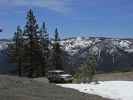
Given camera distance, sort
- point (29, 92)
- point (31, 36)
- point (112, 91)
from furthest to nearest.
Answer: point (31, 36) → point (112, 91) → point (29, 92)

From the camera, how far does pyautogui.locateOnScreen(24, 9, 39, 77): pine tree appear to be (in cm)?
7031

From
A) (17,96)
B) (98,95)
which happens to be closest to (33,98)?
(17,96)

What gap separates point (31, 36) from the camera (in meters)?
71.1

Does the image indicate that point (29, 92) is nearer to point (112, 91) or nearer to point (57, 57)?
point (112, 91)

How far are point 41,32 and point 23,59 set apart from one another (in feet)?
31.5

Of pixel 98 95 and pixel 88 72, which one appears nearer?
pixel 98 95

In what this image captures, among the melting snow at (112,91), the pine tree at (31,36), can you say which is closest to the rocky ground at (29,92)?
the melting snow at (112,91)

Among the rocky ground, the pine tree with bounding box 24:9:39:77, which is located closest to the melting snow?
the rocky ground

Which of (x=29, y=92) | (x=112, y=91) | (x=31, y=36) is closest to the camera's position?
(x=29, y=92)

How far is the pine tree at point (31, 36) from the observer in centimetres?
7031

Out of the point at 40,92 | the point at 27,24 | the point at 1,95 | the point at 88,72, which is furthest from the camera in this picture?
the point at 27,24

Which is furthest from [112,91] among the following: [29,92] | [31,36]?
[31,36]

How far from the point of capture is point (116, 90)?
86.9 feet

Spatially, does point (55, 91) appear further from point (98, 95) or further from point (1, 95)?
point (1, 95)
